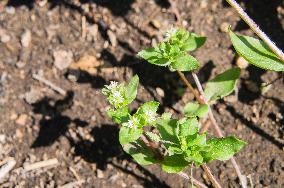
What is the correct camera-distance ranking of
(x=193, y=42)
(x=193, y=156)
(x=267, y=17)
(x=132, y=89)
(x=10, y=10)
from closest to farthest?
(x=193, y=156) → (x=132, y=89) → (x=193, y=42) → (x=267, y=17) → (x=10, y=10)

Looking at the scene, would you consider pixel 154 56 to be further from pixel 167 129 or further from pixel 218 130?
pixel 218 130

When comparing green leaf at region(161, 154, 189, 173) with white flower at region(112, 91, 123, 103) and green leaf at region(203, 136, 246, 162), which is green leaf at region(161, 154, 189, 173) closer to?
green leaf at region(203, 136, 246, 162)

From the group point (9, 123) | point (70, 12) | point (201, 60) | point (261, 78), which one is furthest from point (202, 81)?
point (9, 123)

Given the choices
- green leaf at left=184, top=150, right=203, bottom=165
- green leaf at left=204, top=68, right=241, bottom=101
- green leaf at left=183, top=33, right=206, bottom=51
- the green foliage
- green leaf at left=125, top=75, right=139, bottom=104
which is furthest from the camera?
green leaf at left=204, top=68, right=241, bottom=101

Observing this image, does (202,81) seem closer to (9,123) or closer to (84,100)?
(84,100)

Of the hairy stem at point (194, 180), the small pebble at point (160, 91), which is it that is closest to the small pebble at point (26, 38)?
the small pebble at point (160, 91)

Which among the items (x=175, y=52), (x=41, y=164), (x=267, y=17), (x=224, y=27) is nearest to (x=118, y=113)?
(x=175, y=52)

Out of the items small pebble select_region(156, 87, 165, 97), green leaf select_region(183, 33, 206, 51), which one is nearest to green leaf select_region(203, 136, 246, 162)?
green leaf select_region(183, 33, 206, 51)
